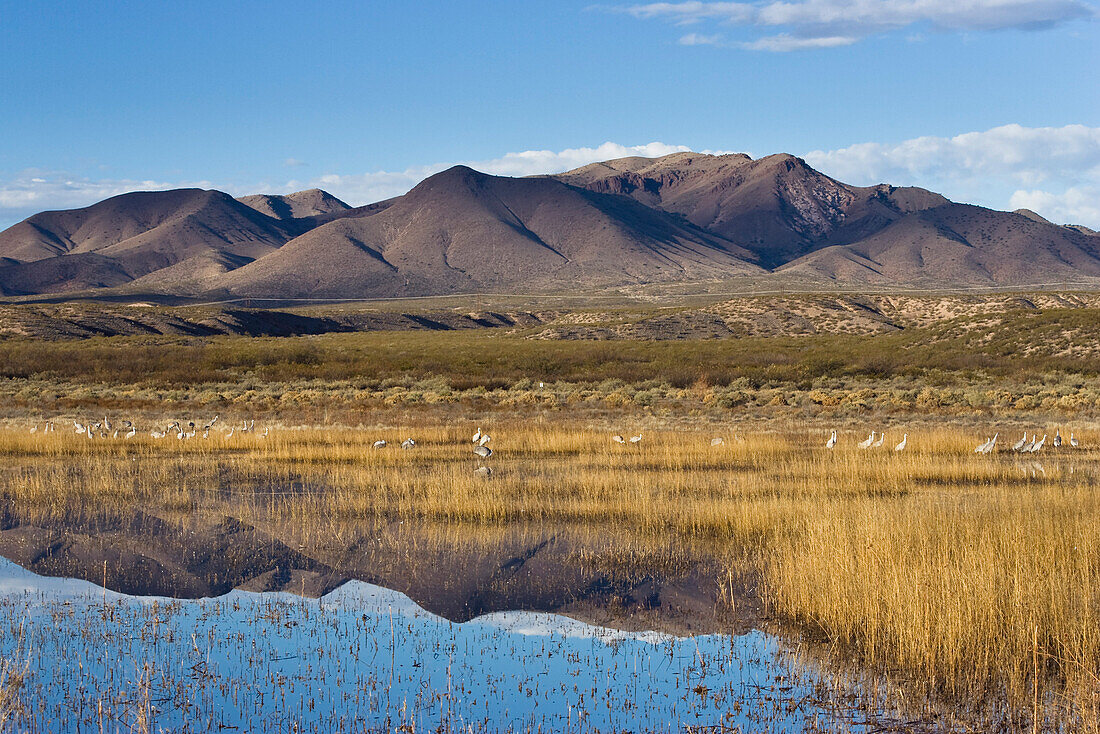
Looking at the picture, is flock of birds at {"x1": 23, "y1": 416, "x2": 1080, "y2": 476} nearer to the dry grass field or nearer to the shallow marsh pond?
the dry grass field

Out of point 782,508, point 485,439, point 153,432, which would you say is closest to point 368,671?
point 782,508

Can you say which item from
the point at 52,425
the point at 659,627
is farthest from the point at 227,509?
the point at 52,425

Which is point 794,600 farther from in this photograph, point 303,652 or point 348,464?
point 348,464

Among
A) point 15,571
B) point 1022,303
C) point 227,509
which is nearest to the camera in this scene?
point 15,571

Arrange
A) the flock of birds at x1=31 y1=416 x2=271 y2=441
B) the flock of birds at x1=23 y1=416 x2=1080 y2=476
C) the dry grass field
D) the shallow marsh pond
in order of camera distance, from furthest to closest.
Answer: the flock of birds at x1=31 y1=416 x2=271 y2=441
the flock of birds at x1=23 y1=416 x2=1080 y2=476
the dry grass field
the shallow marsh pond

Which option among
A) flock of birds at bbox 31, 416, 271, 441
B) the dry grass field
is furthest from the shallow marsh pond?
Result: flock of birds at bbox 31, 416, 271, 441

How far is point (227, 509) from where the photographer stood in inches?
601

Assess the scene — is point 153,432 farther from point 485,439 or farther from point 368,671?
point 368,671

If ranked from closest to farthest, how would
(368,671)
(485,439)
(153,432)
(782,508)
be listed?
(368,671) < (782,508) < (485,439) < (153,432)

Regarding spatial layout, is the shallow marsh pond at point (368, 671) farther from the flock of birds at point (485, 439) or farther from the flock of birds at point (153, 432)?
the flock of birds at point (153, 432)

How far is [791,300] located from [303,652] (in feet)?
301

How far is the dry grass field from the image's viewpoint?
791 centimetres

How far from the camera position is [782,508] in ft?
45.4

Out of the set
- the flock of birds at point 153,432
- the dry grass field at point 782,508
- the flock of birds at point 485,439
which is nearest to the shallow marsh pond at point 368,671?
the dry grass field at point 782,508
